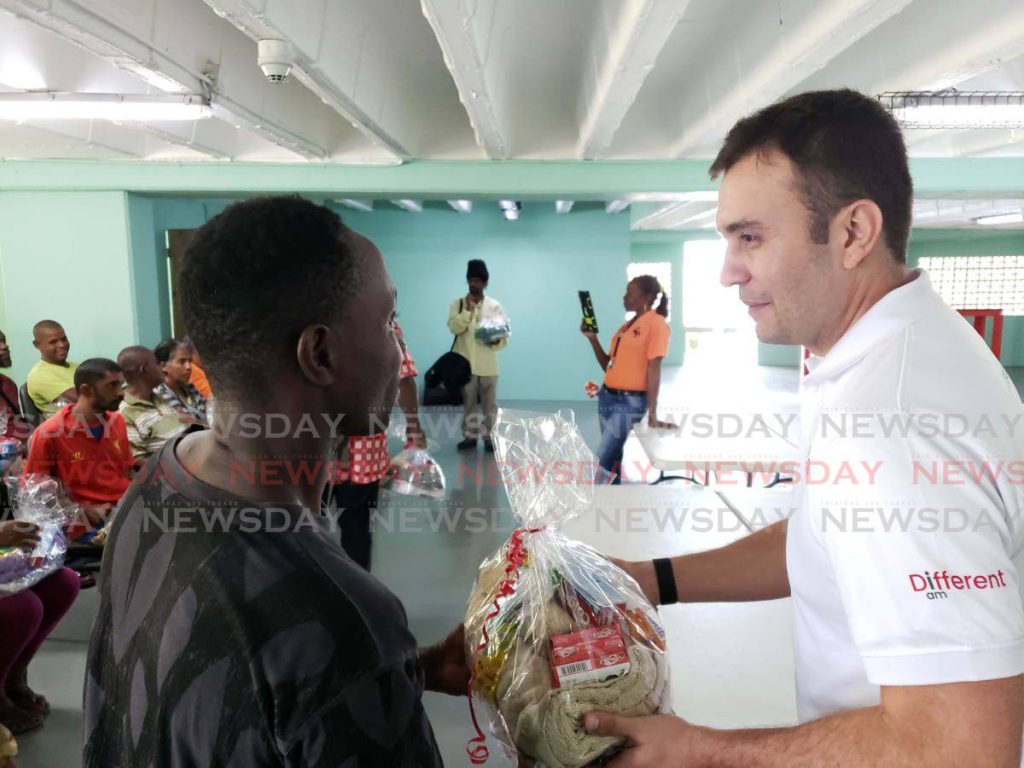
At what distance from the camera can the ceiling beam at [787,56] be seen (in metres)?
2.52

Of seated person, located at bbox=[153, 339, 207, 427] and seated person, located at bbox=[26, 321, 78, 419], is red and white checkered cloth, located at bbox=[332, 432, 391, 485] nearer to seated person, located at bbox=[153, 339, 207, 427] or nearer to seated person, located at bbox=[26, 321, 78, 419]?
seated person, located at bbox=[153, 339, 207, 427]

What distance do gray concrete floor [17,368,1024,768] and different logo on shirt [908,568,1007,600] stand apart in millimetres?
1799

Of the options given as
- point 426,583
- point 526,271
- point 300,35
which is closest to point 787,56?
point 300,35

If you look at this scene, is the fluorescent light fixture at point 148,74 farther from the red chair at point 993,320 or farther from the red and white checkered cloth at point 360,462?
the red chair at point 993,320

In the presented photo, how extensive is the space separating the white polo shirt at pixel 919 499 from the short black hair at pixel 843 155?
0.38 ft

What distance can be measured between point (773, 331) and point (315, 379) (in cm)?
67

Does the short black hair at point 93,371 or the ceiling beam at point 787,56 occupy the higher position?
the ceiling beam at point 787,56

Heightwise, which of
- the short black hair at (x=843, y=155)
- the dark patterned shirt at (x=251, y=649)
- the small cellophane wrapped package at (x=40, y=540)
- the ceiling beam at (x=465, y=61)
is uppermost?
the ceiling beam at (x=465, y=61)

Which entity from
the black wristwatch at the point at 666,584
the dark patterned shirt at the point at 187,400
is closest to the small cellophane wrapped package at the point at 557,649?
the black wristwatch at the point at 666,584

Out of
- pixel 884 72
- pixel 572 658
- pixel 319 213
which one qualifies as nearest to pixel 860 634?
pixel 572 658

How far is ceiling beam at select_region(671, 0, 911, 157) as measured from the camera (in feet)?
8.28

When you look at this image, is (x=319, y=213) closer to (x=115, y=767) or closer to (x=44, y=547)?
(x=115, y=767)

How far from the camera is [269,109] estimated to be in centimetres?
421

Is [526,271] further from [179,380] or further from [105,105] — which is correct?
[105,105]
